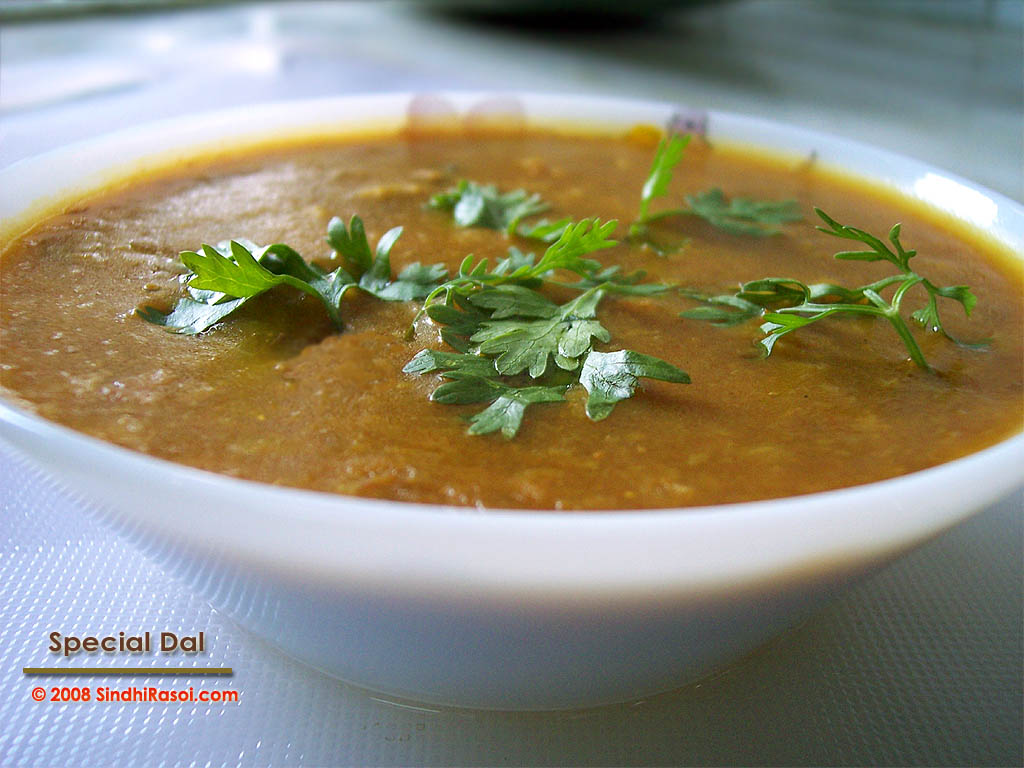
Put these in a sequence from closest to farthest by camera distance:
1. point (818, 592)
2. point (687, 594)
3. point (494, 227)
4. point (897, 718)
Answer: point (687, 594) → point (818, 592) → point (897, 718) → point (494, 227)

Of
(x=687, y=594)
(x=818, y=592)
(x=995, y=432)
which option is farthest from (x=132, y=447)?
(x=995, y=432)

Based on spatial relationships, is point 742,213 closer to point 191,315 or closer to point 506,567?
point 191,315

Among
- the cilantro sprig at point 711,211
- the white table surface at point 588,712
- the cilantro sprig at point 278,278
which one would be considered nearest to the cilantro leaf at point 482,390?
the cilantro sprig at point 278,278

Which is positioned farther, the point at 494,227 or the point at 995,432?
the point at 494,227

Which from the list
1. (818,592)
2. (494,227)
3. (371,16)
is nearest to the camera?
(818,592)

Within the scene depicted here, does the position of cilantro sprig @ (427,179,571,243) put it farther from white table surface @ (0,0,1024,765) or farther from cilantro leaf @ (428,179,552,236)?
white table surface @ (0,0,1024,765)

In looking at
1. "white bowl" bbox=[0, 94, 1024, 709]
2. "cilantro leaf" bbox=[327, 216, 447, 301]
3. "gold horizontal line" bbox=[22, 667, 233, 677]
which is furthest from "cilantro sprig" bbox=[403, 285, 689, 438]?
"gold horizontal line" bbox=[22, 667, 233, 677]

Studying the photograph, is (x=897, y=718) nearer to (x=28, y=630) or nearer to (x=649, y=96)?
(x=28, y=630)
